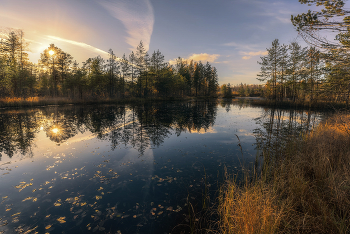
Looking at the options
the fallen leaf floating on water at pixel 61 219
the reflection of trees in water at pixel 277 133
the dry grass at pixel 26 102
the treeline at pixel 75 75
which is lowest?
the fallen leaf floating on water at pixel 61 219

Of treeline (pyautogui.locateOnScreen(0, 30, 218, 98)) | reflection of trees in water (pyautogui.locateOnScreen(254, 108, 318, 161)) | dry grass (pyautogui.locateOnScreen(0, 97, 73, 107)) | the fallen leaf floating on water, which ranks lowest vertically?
the fallen leaf floating on water

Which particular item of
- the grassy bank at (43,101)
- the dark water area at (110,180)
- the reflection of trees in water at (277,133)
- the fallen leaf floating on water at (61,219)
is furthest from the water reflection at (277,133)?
the grassy bank at (43,101)

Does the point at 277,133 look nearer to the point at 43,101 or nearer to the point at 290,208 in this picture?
the point at 290,208

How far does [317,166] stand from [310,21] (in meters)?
6.18

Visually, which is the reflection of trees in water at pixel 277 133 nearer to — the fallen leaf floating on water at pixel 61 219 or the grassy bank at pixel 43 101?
the fallen leaf floating on water at pixel 61 219

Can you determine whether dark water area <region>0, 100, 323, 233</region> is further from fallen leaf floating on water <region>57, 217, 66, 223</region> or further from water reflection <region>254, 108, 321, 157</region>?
water reflection <region>254, 108, 321, 157</region>

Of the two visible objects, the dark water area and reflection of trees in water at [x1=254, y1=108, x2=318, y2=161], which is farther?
reflection of trees in water at [x1=254, y1=108, x2=318, y2=161]

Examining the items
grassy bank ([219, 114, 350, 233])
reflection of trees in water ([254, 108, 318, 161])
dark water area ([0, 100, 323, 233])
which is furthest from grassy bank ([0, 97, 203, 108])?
grassy bank ([219, 114, 350, 233])

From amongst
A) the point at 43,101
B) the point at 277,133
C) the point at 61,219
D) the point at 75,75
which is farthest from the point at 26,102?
the point at 277,133

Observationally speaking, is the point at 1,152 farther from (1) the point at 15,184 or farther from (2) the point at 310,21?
(2) the point at 310,21

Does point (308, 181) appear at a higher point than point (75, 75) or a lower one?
lower

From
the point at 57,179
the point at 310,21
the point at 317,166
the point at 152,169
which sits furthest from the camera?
the point at 152,169

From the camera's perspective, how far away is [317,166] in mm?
5180

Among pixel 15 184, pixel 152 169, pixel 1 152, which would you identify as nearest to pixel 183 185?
pixel 152 169
